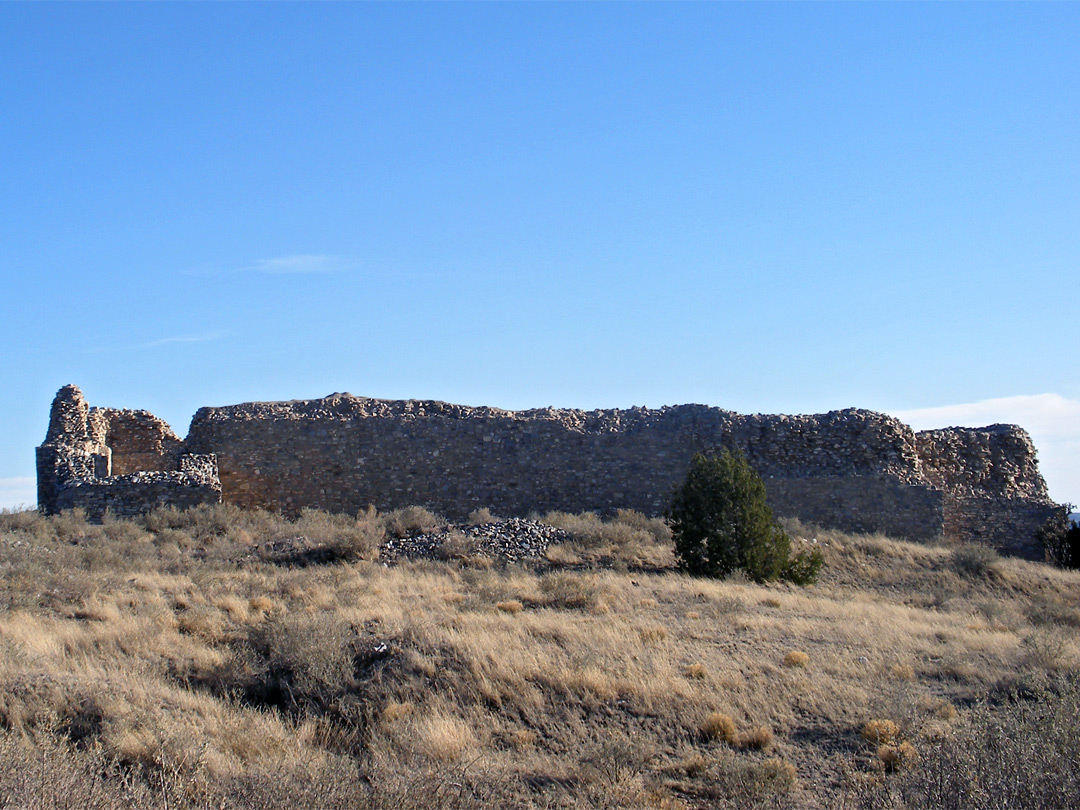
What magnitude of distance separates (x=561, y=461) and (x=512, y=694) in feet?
52.2

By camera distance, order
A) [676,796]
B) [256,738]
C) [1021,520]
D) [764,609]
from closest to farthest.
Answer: [676,796]
[256,738]
[764,609]
[1021,520]

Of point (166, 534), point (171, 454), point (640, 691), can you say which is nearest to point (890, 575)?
point (640, 691)

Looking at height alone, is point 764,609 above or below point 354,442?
below

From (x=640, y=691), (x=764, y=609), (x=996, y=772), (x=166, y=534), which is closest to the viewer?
(x=996, y=772)

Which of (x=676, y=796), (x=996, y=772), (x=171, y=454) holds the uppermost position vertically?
(x=171, y=454)

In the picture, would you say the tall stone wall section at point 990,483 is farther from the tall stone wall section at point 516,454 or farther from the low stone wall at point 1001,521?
the tall stone wall section at point 516,454

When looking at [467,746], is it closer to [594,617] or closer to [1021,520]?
[594,617]

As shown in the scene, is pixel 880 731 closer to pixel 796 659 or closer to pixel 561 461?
pixel 796 659

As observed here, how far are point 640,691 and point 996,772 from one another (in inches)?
130

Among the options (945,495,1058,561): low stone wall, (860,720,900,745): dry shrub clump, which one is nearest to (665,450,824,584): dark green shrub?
(860,720,900,745): dry shrub clump

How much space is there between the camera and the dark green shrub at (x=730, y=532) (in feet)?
51.4

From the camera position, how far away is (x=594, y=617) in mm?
10969

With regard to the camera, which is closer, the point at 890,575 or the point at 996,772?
the point at 996,772

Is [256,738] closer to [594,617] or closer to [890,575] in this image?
[594,617]
